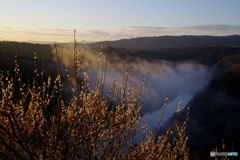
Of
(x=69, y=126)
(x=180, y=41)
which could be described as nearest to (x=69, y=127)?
(x=69, y=126)

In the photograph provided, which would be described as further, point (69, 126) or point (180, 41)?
point (180, 41)

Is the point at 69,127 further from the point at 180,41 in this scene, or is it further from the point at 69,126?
the point at 180,41

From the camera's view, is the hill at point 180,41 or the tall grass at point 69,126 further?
the hill at point 180,41

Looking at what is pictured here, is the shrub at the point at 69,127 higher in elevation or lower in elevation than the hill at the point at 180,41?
higher

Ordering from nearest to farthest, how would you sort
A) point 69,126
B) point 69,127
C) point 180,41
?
point 69,127, point 69,126, point 180,41

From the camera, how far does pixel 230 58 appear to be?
306 feet

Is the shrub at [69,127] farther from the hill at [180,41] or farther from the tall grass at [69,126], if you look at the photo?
the hill at [180,41]

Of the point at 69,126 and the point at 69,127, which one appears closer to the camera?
the point at 69,127

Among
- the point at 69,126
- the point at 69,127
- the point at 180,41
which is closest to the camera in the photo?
the point at 69,127

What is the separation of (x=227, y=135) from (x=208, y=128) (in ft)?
11.0

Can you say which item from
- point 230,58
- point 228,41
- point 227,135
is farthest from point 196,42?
point 227,135

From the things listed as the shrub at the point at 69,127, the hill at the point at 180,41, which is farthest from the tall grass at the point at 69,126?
the hill at the point at 180,41

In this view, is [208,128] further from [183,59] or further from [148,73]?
[183,59]

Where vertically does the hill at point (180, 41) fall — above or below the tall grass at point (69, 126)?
below
